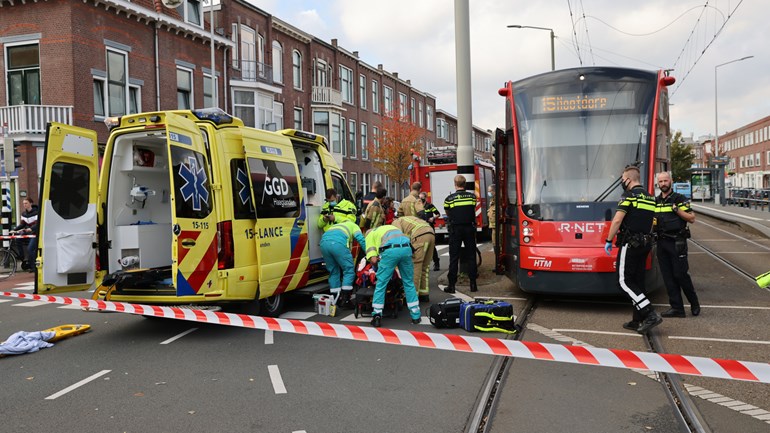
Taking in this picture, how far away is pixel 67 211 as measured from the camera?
22.9 feet

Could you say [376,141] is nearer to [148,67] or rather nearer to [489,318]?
[148,67]

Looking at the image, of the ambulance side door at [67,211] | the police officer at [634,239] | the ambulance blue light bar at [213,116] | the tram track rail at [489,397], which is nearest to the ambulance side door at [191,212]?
the ambulance blue light bar at [213,116]

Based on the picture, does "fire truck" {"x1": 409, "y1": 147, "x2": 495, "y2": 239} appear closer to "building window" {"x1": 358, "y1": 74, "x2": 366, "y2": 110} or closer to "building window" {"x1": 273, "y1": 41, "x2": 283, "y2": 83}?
"building window" {"x1": 273, "y1": 41, "x2": 283, "y2": 83}

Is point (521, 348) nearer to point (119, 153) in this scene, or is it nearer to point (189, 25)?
point (119, 153)

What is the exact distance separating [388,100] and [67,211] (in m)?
41.1

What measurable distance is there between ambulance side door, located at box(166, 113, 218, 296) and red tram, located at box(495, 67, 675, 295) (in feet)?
13.9

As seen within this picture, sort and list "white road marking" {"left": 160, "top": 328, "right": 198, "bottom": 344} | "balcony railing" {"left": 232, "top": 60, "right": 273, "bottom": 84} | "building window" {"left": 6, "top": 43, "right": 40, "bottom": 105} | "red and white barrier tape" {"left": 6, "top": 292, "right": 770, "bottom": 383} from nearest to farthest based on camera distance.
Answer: "red and white barrier tape" {"left": 6, "top": 292, "right": 770, "bottom": 383} < "white road marking" {"left": 160, "top": 328, "right": 198, "bottom": 344} < "building window" {"left": 6, "top": 43, "right": 40, "bottom": 105} < "balcony railing" {"left": 232, "top": 60, "right": 273, "bottom": 84}

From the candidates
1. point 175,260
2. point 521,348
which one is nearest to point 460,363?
point 521,348

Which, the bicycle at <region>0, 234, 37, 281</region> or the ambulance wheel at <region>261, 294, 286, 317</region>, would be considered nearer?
the ambulance wheel at <region>261, 294, 286, 317</region>

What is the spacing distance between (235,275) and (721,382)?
16.0 ft

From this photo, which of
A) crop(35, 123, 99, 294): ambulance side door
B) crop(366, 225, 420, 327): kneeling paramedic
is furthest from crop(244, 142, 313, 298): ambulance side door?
crop(35, 123, 99, 294): ambulance side door

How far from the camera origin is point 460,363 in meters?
5.72

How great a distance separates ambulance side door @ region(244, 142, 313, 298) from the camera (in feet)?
23.7

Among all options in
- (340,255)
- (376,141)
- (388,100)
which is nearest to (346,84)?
(376,141)
